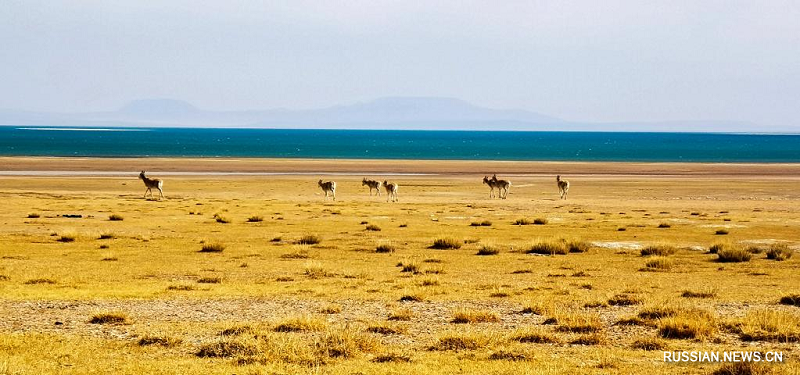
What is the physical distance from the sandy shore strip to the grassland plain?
1492 inches

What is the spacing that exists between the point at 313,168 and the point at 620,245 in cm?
6468

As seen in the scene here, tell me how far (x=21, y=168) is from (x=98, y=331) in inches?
3007

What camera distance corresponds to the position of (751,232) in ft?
111

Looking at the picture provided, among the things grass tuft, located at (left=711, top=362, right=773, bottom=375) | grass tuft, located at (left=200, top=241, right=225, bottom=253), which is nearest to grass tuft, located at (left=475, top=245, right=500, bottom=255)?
grass tuft, located at (left=200, top=241, right=225, bottom=253)

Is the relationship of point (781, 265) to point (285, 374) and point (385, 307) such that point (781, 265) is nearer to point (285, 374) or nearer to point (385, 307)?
point (385, 307)

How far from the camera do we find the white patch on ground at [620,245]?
28.8m

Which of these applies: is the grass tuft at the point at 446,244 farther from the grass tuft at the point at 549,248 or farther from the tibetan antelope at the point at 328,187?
the tibetan antelope at the point at 328,187

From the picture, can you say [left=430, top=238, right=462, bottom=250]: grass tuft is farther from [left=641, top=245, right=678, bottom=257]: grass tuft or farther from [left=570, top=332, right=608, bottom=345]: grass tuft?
[left=570, top=332, right=608, bottom=345]: grass tuft

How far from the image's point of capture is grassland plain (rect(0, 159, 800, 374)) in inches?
491

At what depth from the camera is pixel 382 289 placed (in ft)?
63.7

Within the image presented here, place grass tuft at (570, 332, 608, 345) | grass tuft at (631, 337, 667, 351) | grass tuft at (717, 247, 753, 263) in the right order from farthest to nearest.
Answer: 1. grass tuft at (717, 247, 753, 263)
2. grass tuft at (570, 332, 608, 345)
3. grass tuft at (631, 337, 667, 351)

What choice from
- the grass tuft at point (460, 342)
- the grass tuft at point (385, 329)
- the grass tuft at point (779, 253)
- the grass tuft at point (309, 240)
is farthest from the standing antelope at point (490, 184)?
the grass tuft at point (460, 342)

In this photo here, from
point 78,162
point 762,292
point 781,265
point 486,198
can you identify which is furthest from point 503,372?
point 78,162

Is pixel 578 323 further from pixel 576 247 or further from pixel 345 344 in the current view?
pixel 576 247
